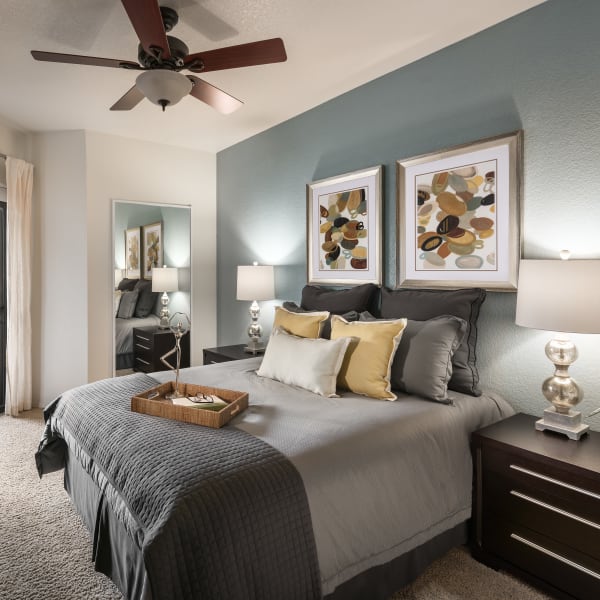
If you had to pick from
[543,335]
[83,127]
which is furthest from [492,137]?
[83,127]

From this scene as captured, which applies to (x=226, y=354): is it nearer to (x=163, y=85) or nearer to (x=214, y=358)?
(x=214, y=358)

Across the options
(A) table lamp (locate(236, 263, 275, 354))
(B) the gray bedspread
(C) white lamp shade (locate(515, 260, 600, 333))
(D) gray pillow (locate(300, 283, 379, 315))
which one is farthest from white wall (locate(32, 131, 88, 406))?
(C) white lamp shade (locate(515, 260, 600, 333))

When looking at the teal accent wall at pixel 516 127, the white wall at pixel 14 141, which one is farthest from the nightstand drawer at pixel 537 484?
the white wall at pixel 14 141

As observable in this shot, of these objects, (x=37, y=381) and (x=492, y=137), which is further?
(x=37, y=381)

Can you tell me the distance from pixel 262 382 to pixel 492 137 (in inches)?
71.8

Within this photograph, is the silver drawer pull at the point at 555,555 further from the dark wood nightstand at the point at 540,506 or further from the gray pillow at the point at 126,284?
the gray pillow at the point at 126,284

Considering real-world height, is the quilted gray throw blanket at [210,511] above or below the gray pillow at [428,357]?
below

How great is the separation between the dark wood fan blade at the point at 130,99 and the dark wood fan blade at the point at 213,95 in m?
0.29

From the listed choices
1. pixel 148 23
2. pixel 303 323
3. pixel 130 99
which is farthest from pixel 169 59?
pixel 303 323

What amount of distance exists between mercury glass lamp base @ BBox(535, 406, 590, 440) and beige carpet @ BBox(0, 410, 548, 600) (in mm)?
660

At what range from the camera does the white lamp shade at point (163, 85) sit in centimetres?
208

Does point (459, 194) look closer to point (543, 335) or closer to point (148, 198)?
point (543, 335)

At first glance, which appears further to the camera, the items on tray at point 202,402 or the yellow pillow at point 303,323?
the yellow pillow at point 303,323

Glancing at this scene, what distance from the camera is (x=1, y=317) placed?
4.03 m
